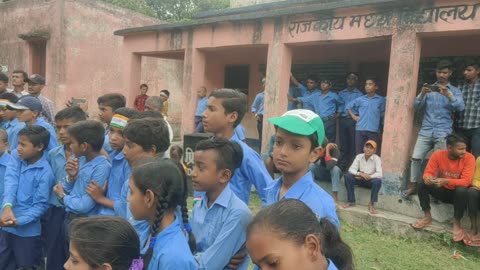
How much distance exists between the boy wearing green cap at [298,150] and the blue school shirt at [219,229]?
0.26 m

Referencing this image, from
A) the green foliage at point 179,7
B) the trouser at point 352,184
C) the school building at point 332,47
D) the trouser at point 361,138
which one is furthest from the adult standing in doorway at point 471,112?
the green foliage at point 179,7

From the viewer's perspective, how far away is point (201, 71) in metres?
8.89

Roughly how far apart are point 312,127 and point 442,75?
4.13 m

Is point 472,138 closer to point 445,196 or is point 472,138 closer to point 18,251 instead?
point 445,196

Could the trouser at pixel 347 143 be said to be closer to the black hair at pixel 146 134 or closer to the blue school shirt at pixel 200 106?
the blue school shirt at pixel 200 106

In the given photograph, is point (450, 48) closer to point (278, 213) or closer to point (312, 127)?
point (312, 127)

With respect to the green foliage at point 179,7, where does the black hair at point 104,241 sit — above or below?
below

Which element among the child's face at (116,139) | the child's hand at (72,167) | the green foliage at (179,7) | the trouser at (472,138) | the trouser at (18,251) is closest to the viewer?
the child's hand at (72,167)

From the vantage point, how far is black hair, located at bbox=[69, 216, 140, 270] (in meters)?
1.65

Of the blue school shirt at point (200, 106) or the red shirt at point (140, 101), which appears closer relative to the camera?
the blue school shirt at point (200, 106)

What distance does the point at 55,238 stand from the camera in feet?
11.3

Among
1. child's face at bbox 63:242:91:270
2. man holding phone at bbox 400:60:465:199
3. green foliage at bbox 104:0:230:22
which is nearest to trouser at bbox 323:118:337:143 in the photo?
man holding phone at bbox 400:60:465:199

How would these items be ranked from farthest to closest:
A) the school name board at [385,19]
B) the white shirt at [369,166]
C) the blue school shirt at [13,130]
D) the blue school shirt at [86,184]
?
the white shirt at [369,166] → the school name board at [385,19] → the blue school shirt at [13,130] → the blue school shirt at [86,184]

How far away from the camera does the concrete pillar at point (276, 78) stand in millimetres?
7187
